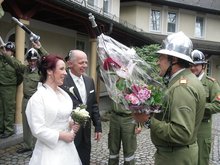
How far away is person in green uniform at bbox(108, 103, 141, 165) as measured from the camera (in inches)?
224

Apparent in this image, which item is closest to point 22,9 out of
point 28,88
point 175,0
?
point 28,88

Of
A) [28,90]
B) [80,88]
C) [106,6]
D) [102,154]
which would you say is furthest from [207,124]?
[106,6]

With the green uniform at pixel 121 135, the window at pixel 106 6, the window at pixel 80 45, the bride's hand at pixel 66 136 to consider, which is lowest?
the green uniform at pixel 121 135

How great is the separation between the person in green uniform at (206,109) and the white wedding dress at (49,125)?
185cm

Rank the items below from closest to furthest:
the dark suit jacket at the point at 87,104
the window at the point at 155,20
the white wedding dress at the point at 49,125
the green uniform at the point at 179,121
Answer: the green uniform at the point at 179,121 < the white wedding dress at the point at 49,125 < the dark suit jacket at the point at 87,104 < the window at the point at 155,20

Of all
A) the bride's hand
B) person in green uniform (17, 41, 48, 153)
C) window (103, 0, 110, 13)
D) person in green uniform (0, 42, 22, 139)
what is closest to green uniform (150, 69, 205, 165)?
the bride's hand

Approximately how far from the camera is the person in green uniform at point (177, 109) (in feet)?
9.52

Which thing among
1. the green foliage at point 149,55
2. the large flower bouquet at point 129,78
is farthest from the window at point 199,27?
the large flower bouquet at point 129,78

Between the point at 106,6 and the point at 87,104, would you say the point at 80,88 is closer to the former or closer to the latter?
the point at 87,104

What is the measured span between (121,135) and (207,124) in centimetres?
161

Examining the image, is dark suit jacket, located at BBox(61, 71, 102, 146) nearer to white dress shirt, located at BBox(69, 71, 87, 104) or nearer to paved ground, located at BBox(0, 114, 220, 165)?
white dress shirt, located at BBox(69, 71, 87, 104)

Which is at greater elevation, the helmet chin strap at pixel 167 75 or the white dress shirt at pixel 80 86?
the helmet chin strap at pixel 167 75

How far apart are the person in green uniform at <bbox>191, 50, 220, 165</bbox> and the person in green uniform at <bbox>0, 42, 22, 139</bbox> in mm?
4092

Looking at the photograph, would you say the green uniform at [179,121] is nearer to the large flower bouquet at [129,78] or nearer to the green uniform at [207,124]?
the large flower bouquet at [129,78]
